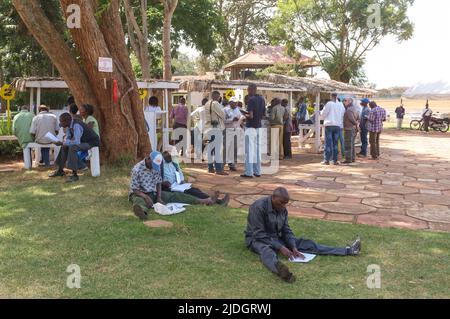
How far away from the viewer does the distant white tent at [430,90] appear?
2422 centimetres

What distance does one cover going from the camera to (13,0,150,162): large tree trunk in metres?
8.25

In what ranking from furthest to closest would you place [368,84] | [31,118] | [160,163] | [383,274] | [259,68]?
[368,84] < [259,68] < [31,118] < [160,163] < [383,274]

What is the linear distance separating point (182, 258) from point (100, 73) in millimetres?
4988

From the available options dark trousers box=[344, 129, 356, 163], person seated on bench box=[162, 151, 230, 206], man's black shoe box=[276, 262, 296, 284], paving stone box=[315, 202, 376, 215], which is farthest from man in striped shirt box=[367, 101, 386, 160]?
man's black shoe box=[276, 262, 296, 284]

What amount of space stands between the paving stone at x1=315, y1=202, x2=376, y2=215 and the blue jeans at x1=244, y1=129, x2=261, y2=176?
2237 millimetres

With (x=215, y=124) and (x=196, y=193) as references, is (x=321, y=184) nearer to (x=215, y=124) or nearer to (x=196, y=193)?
(x=215, y=124)

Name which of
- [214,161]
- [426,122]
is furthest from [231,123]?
[426,122]

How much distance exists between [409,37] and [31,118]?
72.1 feet

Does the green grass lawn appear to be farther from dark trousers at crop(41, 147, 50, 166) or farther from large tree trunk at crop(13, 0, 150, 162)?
dark trousers at crop(41, 147, 50, 166)

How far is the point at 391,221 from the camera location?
6051 millimetres

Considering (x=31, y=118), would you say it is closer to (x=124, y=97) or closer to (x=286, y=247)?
(x=124, y=97)
